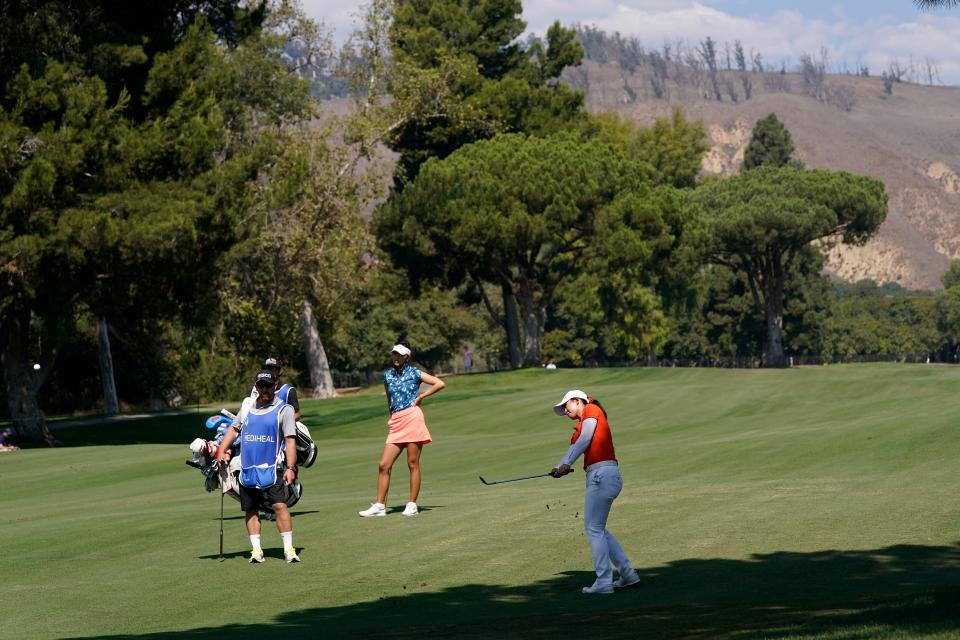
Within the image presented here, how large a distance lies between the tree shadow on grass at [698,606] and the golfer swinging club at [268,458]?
1.76m

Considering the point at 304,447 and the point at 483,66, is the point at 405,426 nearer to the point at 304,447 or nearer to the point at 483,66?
the point at 304,447

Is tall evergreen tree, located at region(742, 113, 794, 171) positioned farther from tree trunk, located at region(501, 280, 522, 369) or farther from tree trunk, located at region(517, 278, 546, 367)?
tree trunk, located at region(517, 278, 546, 367)

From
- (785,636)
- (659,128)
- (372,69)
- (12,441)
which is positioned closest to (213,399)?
(372,69)

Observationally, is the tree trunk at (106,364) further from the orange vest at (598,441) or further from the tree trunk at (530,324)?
the orange vest at (598,441)

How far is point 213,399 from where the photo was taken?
75.3 m

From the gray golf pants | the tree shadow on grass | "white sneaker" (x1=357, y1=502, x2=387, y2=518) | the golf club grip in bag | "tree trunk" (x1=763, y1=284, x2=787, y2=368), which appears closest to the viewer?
the tree shadow on grass

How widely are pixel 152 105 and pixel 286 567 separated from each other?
28309 mm

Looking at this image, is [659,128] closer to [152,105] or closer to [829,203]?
[829,203]

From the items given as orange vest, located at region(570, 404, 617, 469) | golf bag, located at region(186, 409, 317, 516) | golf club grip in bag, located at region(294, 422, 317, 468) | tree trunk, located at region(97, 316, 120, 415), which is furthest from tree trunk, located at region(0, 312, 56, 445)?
orange vest, located at region(570, 404, 617, 469)

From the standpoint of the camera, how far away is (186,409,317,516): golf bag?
15.2 meters

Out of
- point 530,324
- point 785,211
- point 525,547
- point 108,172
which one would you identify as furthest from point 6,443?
point 785,211

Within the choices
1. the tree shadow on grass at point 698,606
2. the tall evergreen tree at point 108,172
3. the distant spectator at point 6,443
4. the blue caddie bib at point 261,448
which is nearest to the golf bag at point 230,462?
the blue caddie bib at point 261,448

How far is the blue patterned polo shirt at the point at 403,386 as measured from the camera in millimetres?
17422

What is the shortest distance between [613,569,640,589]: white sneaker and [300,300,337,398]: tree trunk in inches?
2089
